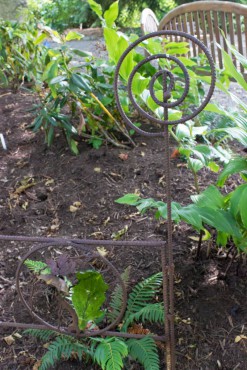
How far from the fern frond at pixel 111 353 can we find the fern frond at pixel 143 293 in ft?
0.72

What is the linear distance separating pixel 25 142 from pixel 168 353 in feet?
7.75

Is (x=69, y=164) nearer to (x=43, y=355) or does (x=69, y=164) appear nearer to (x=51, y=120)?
(x=51, y=120)

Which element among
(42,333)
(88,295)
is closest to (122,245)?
(88,295)

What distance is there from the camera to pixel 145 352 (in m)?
1.98

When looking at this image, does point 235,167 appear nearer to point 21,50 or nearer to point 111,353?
point 111,353

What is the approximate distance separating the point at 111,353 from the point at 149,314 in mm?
278

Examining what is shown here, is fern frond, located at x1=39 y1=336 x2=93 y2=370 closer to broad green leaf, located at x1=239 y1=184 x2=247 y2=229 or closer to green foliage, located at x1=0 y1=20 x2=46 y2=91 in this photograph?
broad green leaf, located at x1=239 y1=184 x2=247 y2=229

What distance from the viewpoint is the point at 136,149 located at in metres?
3.43

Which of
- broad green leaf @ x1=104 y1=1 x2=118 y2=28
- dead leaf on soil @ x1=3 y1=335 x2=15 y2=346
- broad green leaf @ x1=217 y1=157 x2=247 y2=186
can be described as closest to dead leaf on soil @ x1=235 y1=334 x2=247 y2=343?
broad green leaf @ x1=217 y1=157 x2=247 y2=186

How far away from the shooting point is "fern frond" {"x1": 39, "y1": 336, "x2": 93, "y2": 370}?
2.03 metres

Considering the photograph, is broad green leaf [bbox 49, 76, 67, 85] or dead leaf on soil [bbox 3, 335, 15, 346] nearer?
dead leaf on soil [bbox 3, 335, 15, 346]

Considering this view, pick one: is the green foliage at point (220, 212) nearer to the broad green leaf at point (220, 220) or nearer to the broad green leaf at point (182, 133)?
the broad green leaf at point (220, 220)

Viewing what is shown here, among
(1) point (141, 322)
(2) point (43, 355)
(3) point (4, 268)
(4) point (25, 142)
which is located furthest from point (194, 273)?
(4) point (25, 142)

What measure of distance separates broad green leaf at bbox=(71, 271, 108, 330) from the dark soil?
25 cm
